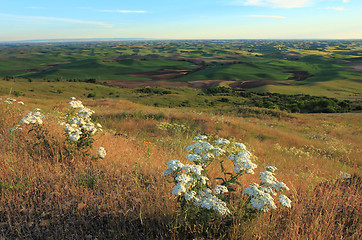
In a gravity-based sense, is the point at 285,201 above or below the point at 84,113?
below

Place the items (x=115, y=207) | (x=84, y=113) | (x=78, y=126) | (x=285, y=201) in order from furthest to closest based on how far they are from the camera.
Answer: (x=84, y=113) < (x=78, y=126) < (x=115, y=207) < (x=285, y=201)

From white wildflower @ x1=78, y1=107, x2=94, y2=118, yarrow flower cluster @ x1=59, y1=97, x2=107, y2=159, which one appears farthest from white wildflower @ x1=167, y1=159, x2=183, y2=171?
white wildflower @ x1=78, y1=107, x2=94, y2=118

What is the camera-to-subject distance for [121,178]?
3.98m

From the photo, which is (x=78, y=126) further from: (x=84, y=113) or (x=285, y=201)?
(x=285, y=201)

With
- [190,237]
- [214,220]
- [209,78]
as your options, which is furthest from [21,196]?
[209,78]

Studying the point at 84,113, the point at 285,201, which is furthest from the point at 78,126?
the point at 285,201

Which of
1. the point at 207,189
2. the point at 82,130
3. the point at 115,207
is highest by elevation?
the point at 82,130

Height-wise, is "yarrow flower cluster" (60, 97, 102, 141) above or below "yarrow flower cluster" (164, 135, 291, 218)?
above

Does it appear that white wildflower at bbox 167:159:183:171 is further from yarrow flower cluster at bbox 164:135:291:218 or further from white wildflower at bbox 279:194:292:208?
white wildflower at bbox 279:194:292:208

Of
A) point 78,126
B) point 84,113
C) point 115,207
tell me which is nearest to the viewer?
point 115,207

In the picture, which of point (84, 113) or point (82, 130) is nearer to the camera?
point (82, 130)

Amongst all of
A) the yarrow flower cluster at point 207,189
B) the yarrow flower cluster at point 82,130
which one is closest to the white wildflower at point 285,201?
the yarrow flower cluster at point 207,189

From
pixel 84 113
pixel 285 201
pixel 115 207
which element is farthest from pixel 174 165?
pixel 84 113

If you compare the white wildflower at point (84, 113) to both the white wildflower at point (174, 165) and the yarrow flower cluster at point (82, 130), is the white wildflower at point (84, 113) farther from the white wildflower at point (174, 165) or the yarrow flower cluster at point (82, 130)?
the white wildflower at point (174, 165)
